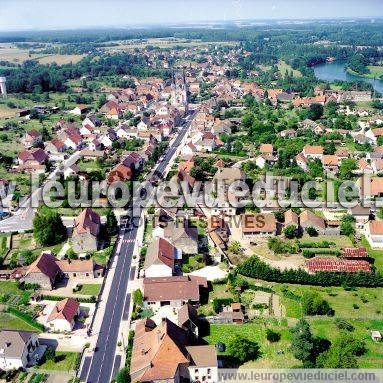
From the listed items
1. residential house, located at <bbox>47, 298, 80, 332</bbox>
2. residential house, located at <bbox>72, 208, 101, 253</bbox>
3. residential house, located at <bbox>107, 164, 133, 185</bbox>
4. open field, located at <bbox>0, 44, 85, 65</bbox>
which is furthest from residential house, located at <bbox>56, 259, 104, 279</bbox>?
open field, located at <bbox>0, 44, 85, 65</bbox>

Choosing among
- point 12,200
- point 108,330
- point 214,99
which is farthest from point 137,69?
point 108,330

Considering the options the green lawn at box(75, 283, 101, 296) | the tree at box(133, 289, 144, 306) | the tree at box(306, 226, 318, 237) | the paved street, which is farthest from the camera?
the paved street

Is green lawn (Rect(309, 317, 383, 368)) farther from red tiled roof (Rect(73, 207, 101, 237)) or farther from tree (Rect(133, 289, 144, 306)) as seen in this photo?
red tiled roof (Rect(73, 207, 101, 237))

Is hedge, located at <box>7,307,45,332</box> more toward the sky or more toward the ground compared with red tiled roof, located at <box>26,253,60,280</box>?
more toward the ground

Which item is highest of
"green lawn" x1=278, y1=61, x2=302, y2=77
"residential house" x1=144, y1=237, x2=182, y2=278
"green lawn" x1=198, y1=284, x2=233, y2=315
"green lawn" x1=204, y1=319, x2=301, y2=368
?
"green lawn" x1=278, y1=61, x2=302, y2=77

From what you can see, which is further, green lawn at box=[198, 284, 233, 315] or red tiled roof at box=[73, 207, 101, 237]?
red tiled roof at box=[73, 207, 101, 237]

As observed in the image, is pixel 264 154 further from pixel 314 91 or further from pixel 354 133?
pixel 314 91

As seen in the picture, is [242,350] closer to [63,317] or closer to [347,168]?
[63,317]

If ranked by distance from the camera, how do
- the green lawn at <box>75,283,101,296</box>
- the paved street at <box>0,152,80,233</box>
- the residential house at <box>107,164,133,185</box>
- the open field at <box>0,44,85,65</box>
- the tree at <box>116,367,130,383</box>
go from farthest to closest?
the open field at <box>0,44,85,65</box>
the residential house at <box>107,164,133,185</box>
the paved street at <box>0,152,80,233</box>
the green lawn at <box>75,283,101,296</box>
the tree at <box>116,367,130,383</box>
